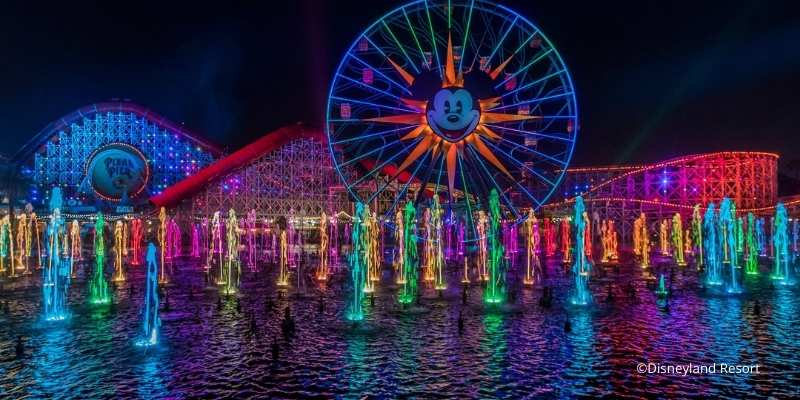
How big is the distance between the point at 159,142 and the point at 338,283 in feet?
155

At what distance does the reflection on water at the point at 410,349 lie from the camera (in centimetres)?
1107

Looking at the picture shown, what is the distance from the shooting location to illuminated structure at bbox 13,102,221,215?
63625 mm

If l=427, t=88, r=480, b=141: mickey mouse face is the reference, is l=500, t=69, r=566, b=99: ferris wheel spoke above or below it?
above

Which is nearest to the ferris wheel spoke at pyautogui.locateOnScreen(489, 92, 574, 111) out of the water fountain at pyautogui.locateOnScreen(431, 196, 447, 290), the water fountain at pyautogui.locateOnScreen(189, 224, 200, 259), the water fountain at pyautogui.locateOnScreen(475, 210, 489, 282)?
the water fountain at pyautogui.locateOnScreen(431, 196, 447, 290)

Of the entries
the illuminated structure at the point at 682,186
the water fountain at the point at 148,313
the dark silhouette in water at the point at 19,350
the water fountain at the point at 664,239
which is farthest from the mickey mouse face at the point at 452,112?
the illuminated structure at the point at 682,186

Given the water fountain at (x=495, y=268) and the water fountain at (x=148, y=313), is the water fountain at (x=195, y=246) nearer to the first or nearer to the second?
the water fountain at (x=495, y=268)

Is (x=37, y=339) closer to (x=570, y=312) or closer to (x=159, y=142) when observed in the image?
(x=570, y=312)

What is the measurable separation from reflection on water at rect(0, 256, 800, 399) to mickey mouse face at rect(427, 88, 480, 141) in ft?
39.0

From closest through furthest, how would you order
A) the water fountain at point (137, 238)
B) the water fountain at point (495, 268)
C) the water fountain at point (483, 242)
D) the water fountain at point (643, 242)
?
the water fountain at point (495, 268), the water fountain at point (483, 242), the water fountain at point (643, 242), the water fountain at point (137, 238)

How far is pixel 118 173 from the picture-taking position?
64.4 m

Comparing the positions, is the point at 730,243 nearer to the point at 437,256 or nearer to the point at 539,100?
the point at 539,100

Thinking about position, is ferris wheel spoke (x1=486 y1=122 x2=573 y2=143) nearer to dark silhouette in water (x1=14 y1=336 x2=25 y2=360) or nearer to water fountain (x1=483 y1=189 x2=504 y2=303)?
water fountain (x1=483 y1=189 x2=504 y2=303)

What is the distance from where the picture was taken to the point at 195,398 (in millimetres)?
10562

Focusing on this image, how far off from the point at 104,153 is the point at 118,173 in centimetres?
262
